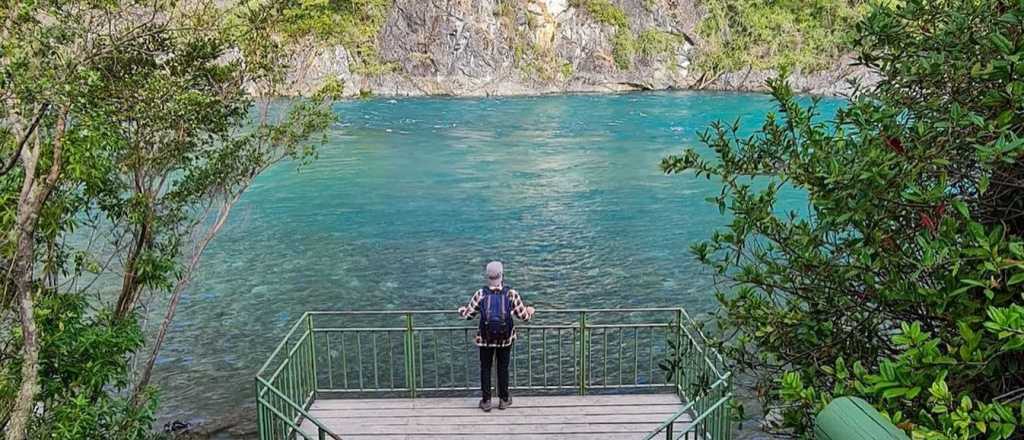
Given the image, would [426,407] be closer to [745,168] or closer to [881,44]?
[745,168]

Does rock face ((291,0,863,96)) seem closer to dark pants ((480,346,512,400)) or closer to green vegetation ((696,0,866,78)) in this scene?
green vegetation ((696,0,866,78))

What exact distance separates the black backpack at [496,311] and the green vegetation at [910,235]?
4217 millimetres

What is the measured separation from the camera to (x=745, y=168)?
421 cm

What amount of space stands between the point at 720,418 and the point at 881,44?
16.8 feet

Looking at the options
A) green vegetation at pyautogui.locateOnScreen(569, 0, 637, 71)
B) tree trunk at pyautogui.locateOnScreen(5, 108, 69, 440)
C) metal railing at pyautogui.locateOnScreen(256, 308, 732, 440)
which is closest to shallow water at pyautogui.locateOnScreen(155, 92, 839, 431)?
metal railing at pyautogui.locateOnScreen(256, 308, 732, 440)

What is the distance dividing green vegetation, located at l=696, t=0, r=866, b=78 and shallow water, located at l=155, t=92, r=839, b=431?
29280 millimetres

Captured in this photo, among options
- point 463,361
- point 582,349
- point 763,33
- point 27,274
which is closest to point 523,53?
point 763,33

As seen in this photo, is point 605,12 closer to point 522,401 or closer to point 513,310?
point 522,401

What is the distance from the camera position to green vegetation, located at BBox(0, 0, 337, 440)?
5.88 m

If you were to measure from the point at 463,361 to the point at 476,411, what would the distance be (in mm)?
6527

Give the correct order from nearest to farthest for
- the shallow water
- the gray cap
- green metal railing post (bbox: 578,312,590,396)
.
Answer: the gray cap, green metal railing post (bbox: 578,312,590,396), the shallow water


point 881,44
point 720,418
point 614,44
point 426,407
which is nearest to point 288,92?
point 426,407

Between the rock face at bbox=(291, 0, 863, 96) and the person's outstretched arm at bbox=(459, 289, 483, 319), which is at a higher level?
the rock face at bbox=(291, 0, 863, 96)

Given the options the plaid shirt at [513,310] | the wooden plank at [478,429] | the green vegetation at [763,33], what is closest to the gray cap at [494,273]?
the plaid shirt at [513,310]
